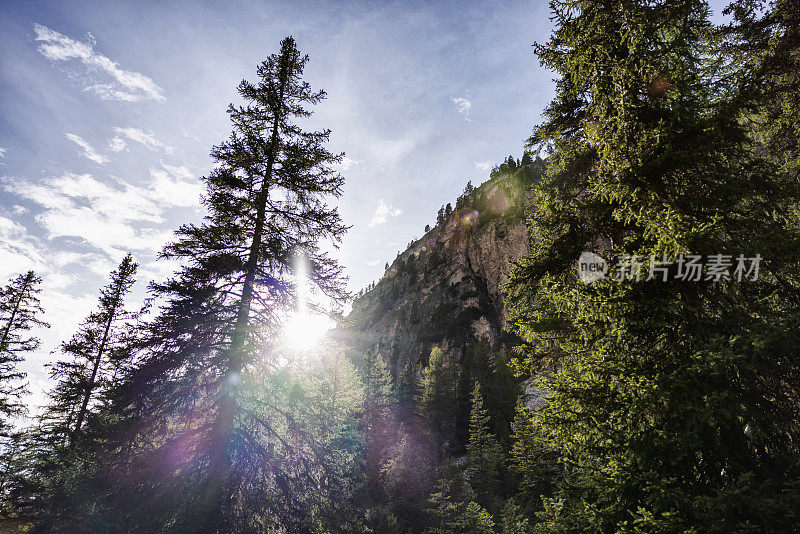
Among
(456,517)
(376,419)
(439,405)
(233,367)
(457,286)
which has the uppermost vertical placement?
(457,286)

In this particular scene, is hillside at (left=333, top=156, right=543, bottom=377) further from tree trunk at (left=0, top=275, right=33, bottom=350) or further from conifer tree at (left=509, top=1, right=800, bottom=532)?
conifer tree at (left=509, top=1, right=800, bottom=532)

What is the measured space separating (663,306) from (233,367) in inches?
342

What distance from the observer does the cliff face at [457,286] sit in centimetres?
8012

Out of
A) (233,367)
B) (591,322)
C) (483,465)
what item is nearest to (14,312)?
(233,367)

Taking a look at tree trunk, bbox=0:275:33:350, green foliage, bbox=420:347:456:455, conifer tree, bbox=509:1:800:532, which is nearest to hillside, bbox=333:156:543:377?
green foliage, bbox=420:347:456:455

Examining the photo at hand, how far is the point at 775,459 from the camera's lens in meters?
4.09

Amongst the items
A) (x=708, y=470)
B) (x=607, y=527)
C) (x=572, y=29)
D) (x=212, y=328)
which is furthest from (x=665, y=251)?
(x=212, y=328)

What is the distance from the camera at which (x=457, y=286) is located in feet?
298

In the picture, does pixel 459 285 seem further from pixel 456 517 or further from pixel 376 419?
pixel 456 517

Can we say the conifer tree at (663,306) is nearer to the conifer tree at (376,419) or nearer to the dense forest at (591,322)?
the dense forest at (591,322)

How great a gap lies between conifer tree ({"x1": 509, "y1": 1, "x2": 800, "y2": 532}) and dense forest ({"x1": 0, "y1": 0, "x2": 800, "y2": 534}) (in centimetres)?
4

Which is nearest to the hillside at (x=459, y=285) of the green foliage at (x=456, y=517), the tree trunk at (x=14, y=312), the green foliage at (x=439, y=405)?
the green foliage at (x=439, y=405)

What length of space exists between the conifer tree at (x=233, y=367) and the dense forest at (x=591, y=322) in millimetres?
45

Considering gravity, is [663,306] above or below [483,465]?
above
